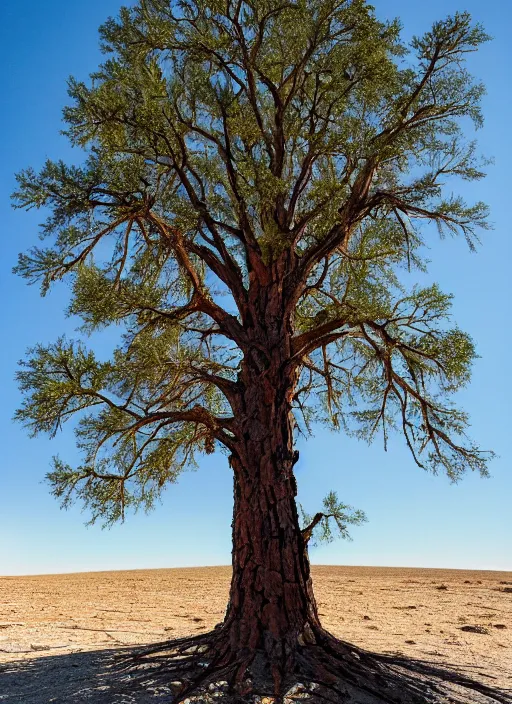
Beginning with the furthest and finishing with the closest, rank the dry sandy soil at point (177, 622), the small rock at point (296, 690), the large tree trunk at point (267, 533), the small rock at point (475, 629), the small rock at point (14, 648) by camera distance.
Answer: the small rock at point (475, 629) < the small rock at point (14, 648) < the dry sandy soil at point (177, 622) < the large tree trunk at point (267, 533) < the small rock at point (296, 690)

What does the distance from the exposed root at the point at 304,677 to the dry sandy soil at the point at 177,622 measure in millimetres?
375

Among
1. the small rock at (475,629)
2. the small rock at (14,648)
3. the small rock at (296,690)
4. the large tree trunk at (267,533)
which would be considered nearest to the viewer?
the small rock at (296,690)

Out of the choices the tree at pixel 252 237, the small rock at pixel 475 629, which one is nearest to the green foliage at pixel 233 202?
the tree at pixel 252 237

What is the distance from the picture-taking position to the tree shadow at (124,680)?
507 cm

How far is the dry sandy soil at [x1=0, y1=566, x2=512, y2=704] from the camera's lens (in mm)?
6055

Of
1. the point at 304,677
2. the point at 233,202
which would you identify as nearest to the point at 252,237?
the point at 233,202

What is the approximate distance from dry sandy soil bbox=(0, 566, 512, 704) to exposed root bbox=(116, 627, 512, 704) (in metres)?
0.37

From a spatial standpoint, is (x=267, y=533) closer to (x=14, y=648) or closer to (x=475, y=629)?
(x=14, y=648)

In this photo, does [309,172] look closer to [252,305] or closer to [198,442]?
[252,305]

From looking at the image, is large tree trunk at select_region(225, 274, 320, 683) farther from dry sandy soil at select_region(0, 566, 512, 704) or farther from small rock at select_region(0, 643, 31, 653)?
small rock at select_region(0, 643, 31, 653)

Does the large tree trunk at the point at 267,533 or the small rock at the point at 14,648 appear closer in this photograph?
the large tree trunk at the point at 267,533

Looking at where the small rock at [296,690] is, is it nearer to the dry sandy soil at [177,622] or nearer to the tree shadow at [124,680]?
the tree shadow at [124,680]

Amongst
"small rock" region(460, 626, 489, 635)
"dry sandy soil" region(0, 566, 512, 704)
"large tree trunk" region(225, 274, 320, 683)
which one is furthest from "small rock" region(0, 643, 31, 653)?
"small rock" region(460, 626, 489, 635)

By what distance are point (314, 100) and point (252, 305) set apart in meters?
2.55
